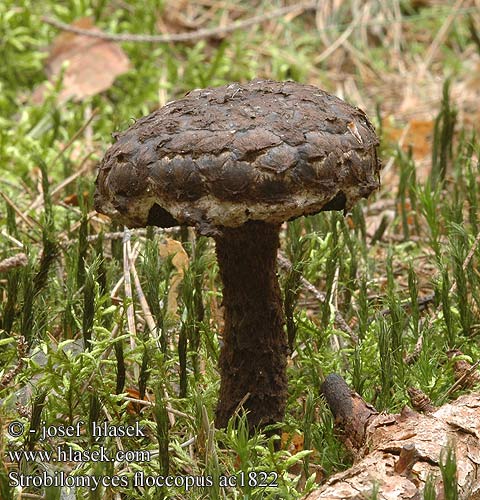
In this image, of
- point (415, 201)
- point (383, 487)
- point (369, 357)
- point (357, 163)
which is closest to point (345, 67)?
point (415, 201)

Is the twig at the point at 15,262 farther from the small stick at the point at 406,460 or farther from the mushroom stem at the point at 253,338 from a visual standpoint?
the small stick at the point at 406,460

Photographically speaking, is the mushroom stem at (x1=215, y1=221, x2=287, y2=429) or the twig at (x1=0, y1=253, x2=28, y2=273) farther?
the twig at (x1=0, y1=253, x2=28, y2=273)

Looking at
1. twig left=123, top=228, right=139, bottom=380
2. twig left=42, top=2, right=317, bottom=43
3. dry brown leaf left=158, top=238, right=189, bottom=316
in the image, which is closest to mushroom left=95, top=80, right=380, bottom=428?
twig left=123, top=228, right=139, bottom=380

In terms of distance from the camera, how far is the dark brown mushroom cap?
6.05ft

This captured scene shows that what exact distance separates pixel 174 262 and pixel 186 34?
2.88 metres

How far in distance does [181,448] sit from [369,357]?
2.40 feet

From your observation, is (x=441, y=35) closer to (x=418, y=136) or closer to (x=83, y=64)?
(x=418, y=136)

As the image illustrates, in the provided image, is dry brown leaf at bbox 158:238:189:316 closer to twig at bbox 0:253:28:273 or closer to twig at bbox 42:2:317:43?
twig at bbox 0:253:28:273

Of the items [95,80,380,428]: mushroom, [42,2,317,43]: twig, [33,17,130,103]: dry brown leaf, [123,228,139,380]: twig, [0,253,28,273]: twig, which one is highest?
[42,2,317,43]: twig

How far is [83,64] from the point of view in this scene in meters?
5.15

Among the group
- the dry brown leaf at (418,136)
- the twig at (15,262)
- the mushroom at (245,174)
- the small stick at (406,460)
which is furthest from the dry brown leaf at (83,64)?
the small stick at (406,460)

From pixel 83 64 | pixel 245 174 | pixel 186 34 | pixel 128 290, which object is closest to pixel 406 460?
pixel 245 174

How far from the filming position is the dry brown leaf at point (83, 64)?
5.00 metres

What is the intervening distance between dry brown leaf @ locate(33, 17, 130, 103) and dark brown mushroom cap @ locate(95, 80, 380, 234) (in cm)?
310
